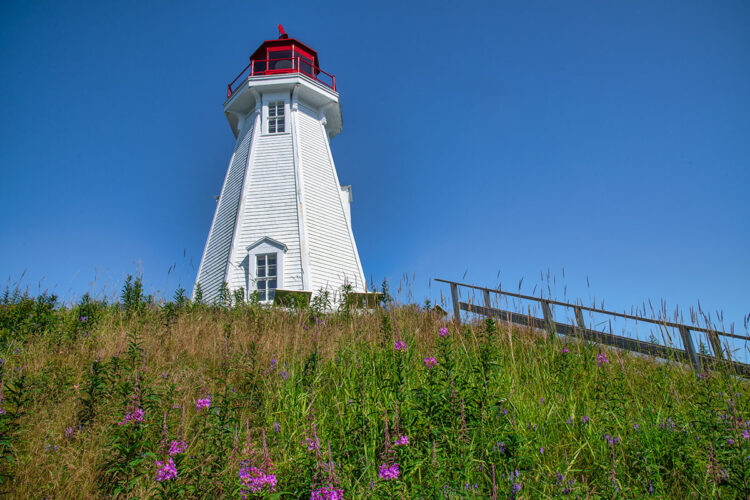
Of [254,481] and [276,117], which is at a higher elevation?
[276,117]

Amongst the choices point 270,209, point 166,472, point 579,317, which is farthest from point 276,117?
point 166,472

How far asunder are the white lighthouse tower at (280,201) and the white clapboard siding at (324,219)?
0.14ft

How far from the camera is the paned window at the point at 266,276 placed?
536 inches

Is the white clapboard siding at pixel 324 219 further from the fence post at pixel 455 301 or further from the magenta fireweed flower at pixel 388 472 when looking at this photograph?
the magenta fireweed flower at pixel 388 472

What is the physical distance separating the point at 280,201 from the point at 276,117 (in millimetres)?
4421

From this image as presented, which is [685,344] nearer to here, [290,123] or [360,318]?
[360,318]

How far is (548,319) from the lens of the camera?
6.64 m

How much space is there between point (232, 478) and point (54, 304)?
7.81 metres

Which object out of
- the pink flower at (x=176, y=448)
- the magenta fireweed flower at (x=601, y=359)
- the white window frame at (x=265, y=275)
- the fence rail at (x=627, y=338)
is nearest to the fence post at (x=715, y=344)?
the fence rail at (x=627, y=338)

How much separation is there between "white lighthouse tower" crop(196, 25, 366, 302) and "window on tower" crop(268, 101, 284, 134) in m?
0.04

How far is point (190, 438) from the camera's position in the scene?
347 centimetres

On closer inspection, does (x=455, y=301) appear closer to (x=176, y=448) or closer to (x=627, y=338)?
(x=627, y=338)

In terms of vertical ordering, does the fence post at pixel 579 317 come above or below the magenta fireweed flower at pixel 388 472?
above

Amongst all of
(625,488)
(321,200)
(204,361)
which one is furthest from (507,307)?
(321,200)
